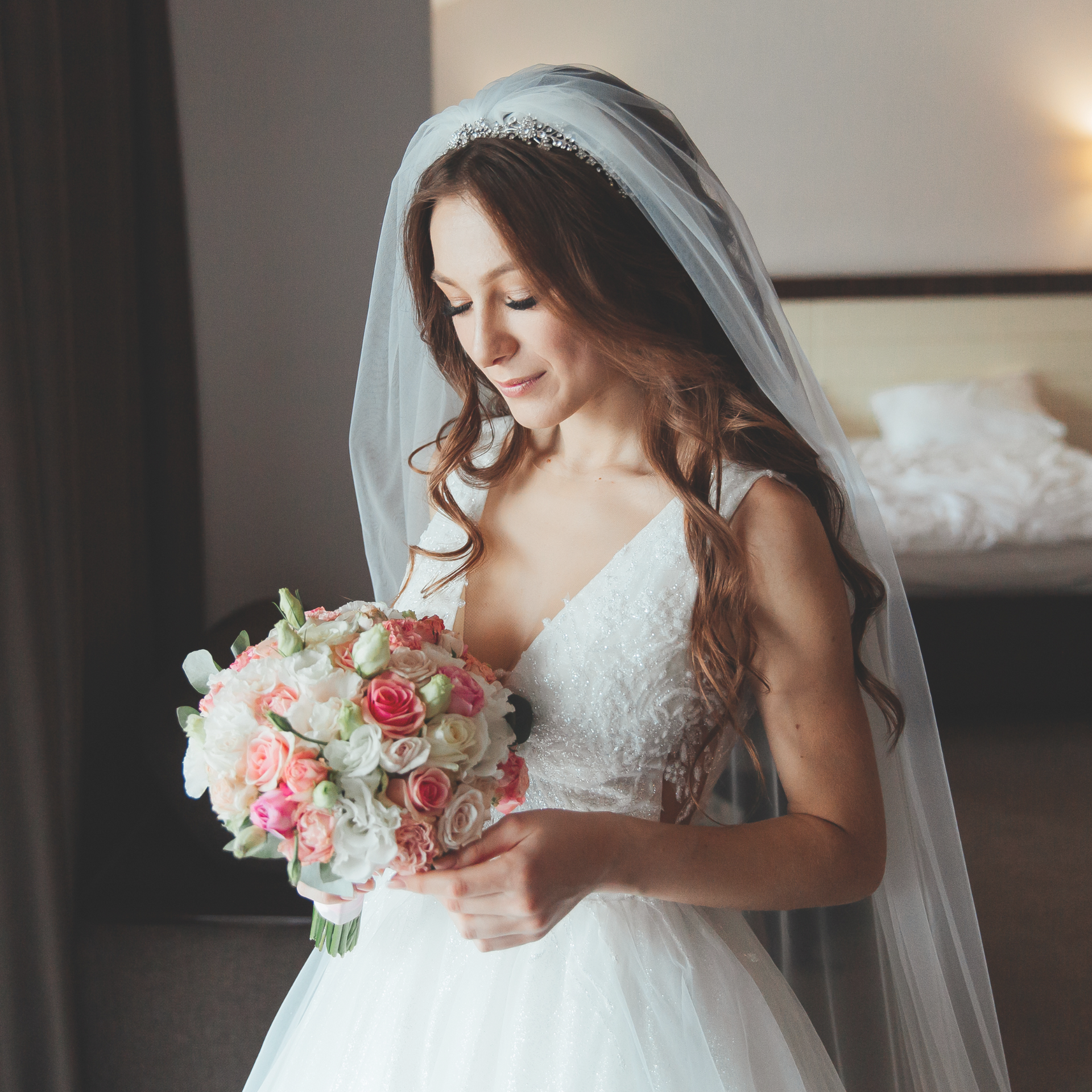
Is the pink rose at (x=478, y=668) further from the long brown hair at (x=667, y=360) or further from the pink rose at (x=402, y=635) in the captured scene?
the long brown hair at (x=667, y=360)

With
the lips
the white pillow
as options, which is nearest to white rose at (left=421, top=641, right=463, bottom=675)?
the lips

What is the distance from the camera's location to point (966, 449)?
319cm

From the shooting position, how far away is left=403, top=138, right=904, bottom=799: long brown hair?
1.02 metres

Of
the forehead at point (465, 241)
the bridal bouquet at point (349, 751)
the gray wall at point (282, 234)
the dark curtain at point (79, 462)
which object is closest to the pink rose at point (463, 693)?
the bridal bouquet at point (349, 751)

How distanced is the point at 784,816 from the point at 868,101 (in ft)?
9.65

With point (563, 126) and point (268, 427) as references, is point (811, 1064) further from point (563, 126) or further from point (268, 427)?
point (268, 427)

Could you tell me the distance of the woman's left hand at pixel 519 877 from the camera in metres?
0.82

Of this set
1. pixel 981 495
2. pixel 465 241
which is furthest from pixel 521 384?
pixel 981 495

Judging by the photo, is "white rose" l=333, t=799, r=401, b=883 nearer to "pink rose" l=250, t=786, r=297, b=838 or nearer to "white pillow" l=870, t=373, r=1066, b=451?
"pink rose" l=250, t=786, r=297, b=838

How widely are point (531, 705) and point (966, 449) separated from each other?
2.64 meters

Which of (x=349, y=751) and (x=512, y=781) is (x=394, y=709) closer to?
(x=349, y=751)

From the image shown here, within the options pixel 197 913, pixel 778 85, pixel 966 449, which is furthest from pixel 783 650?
pixel 778 85

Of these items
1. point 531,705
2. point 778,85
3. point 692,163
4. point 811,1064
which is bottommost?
point 811,1064

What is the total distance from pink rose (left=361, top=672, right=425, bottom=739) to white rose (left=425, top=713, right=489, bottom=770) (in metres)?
0.02
